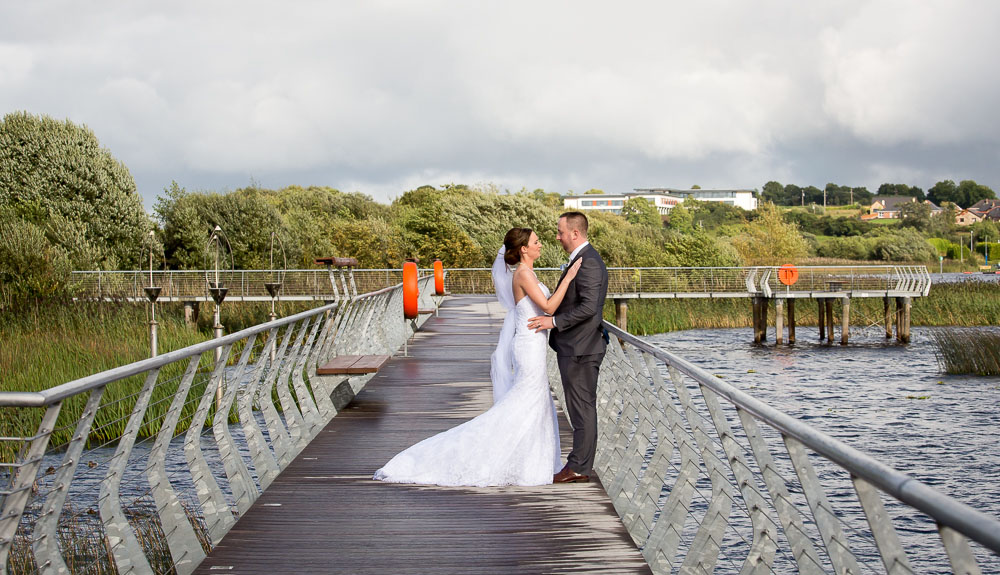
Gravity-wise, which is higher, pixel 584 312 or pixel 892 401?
pixel 584 312

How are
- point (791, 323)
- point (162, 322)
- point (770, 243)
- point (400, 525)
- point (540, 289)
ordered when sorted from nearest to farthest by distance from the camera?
point (400, 525)
point (540, 289)
point (162, 322)
point (791, 323)
point (770, 243)

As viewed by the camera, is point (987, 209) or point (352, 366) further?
point (987, 209)

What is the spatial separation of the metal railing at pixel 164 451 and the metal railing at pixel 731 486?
221cm

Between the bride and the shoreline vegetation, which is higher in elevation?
the bride

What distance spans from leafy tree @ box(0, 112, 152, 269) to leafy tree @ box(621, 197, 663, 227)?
8804 cm

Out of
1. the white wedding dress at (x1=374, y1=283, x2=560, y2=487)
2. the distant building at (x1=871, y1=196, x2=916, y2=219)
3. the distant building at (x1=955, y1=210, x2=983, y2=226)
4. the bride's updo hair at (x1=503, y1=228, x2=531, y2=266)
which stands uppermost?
the distant building at (x1=871, y1=196, x2=916, y2=219)

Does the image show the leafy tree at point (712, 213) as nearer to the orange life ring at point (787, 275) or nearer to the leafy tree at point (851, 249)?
the leafy tree at point (851, 249)

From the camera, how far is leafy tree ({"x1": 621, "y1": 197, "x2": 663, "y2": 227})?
129 meters

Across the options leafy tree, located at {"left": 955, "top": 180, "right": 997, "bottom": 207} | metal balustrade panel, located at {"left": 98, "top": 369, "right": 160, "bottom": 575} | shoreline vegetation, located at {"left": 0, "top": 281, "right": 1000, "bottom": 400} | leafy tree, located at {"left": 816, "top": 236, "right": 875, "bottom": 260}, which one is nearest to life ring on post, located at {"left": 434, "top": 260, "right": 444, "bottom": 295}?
shoreline vegetation, located at {"left": 0, "top": 281, "right": 1000, "bottom": 400}

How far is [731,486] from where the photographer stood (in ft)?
14.5

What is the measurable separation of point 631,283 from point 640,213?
→ 99.7m

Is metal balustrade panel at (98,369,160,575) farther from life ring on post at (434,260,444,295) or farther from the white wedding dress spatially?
life ring on post at (434,260,444,295)

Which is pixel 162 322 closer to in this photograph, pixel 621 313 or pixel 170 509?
pixel 621 313

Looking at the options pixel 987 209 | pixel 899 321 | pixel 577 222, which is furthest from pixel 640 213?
pixel 577 222
